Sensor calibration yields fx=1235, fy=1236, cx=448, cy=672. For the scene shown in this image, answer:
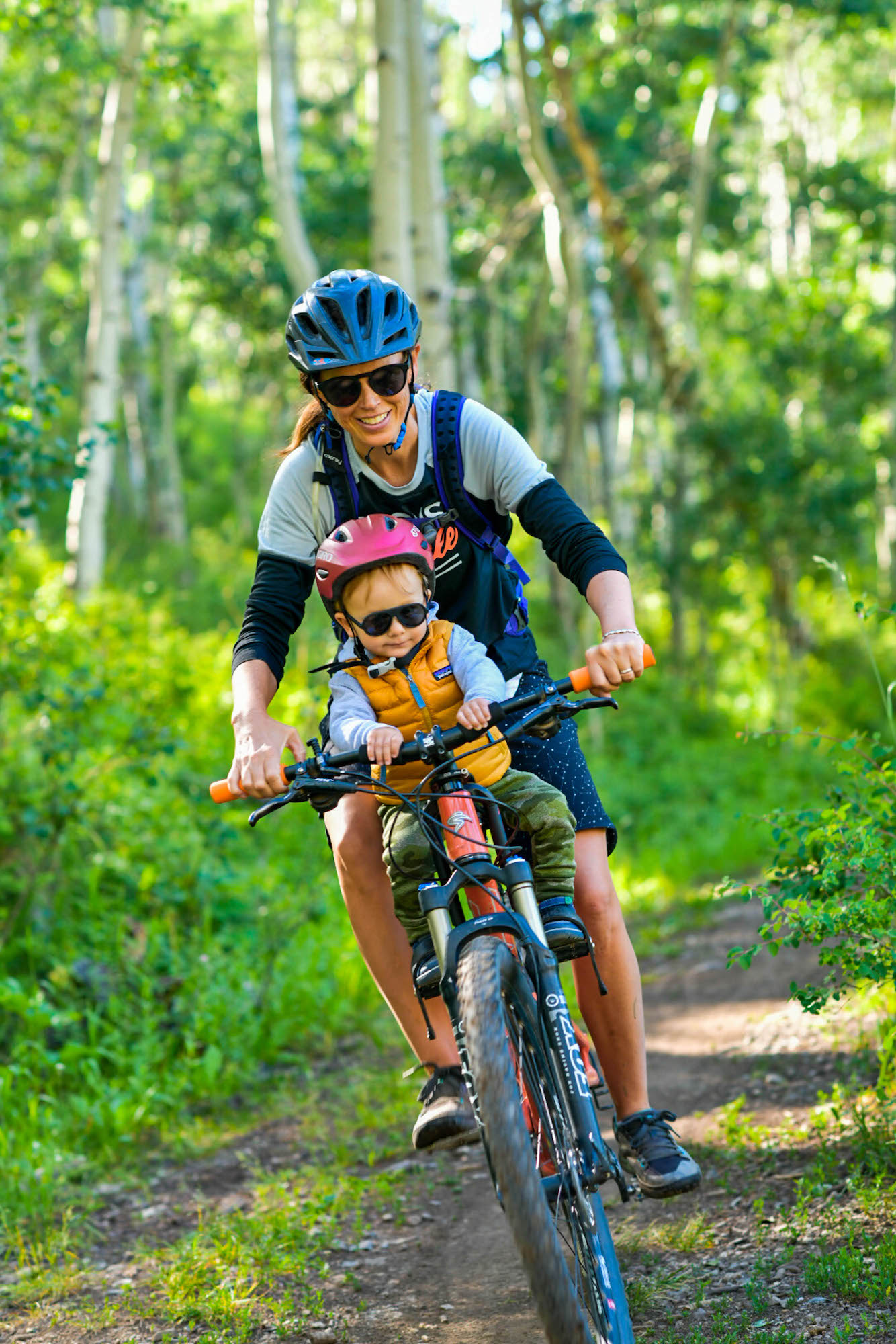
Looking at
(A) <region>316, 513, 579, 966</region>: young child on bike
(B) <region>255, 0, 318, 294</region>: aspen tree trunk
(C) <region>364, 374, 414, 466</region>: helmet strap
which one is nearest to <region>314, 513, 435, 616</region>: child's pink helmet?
(A) <region>316, 513, 579, 966</region>: young child on bike

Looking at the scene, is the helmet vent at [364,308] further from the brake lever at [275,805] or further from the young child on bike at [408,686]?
the brake lever at [275,805]

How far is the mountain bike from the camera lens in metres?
2.38

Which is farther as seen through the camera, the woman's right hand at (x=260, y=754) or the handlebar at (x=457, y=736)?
the woman's right hand at (x=260, y=754)

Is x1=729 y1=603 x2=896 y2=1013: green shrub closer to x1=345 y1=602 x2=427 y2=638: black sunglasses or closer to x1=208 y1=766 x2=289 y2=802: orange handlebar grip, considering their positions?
x1=345 y1=602 x2=427 y2=638: black sunglasses

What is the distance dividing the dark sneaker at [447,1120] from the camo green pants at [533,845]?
0.44 metres

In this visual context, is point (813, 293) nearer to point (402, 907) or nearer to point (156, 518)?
point (156, 518)

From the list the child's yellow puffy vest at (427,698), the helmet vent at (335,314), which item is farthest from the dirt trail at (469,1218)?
the helmet vent at (335,314)

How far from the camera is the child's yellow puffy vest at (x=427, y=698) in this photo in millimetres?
3121

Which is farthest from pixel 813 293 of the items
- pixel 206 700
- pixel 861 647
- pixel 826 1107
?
pixel 826 1107

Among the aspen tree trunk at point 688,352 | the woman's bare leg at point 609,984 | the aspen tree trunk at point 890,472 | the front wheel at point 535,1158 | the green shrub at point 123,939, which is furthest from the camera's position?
the aspen tree trunk at point 890,472

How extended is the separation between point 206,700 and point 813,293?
11.6m

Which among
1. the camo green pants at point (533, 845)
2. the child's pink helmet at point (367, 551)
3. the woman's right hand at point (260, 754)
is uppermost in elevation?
the child's pink helmet at point (367, 551)

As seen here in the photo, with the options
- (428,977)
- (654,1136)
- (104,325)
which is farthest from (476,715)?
(104,325)

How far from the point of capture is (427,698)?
123 inches
